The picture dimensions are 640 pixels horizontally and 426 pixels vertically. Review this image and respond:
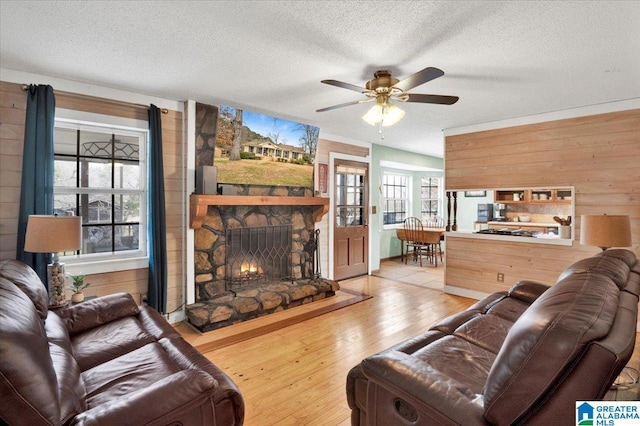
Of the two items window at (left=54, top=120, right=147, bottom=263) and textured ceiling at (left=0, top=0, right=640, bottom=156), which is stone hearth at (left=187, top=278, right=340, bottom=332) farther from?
textured ceiling at (left=0, top=0, right=640, bottom=156)

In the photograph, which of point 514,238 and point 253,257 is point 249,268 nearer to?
point 253,257

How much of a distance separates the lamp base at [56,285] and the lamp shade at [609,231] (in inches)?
175

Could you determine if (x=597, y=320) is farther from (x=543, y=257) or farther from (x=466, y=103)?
(x=543, y=257)

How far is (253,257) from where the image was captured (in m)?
4.40

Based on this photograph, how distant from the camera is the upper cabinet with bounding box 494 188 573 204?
651cm

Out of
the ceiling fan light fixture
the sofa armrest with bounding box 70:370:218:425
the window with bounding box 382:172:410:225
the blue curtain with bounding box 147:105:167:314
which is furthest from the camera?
the window with bounding box 382:172:410:225

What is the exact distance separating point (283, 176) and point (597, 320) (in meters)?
3.89

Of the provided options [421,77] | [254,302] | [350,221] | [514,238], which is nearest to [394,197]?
[350,221]

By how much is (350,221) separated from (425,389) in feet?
15.1

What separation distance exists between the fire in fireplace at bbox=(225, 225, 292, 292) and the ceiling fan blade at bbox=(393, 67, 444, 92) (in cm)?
267

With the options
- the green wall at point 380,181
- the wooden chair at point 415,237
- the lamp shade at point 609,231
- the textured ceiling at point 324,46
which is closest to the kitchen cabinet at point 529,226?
the wooden chair at point 415,237

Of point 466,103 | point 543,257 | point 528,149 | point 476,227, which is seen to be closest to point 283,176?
point 466,103

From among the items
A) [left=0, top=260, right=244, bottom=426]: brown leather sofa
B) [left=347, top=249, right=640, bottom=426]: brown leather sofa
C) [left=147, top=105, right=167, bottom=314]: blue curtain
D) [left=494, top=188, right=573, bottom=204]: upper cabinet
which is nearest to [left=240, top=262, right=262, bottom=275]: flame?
[left=147, top=105, right=167, bottom=314]: blue curtain

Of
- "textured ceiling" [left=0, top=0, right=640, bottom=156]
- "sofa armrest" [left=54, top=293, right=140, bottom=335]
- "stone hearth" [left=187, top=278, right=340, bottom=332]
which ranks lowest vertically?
"stone hearth" [left=187, top=278, right=340, bottom=332]
